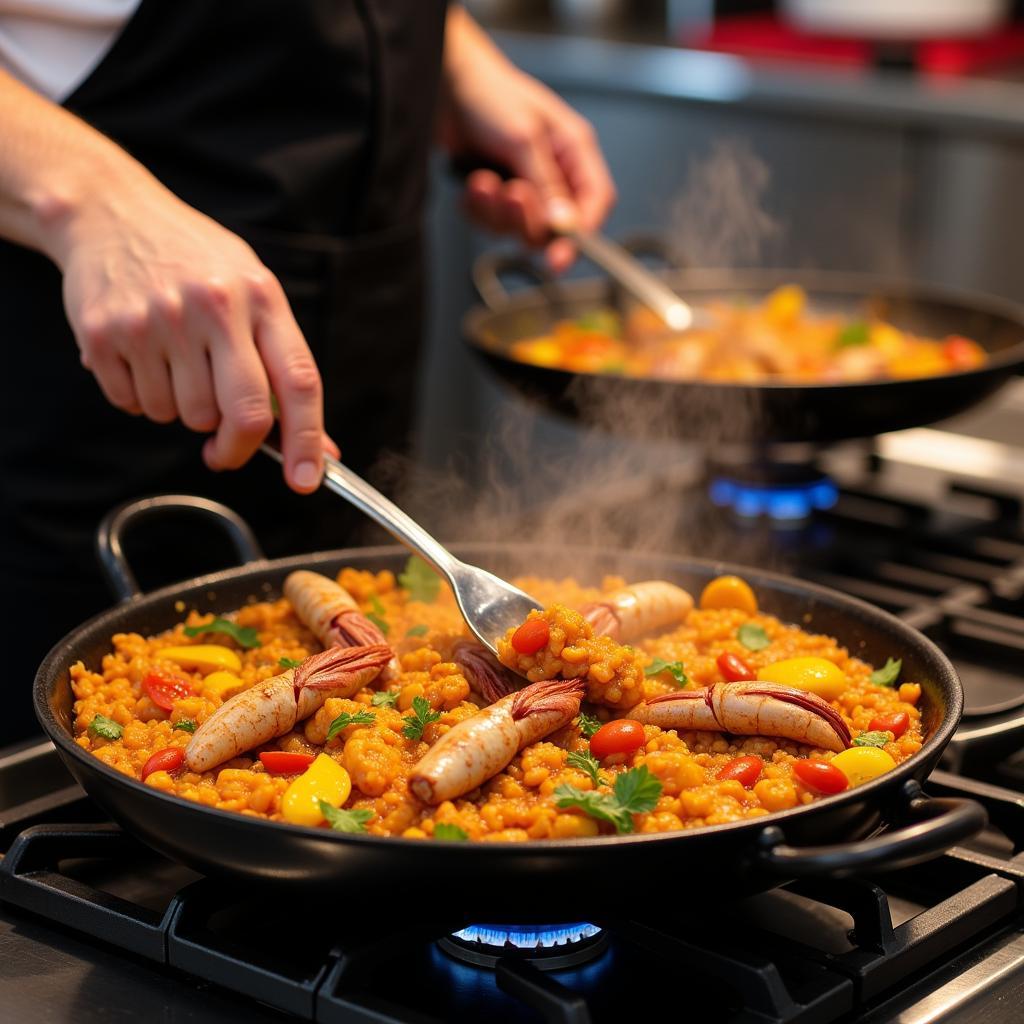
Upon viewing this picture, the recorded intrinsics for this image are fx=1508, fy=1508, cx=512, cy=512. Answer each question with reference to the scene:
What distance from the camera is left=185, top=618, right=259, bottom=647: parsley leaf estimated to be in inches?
63.9

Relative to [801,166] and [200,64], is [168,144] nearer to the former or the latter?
[200,64]

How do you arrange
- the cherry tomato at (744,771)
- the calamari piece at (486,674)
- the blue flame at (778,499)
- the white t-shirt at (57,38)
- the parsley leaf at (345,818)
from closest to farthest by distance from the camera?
the parsley leaf at (345,818)
the cherry tomato at (744,771)
the calamari piece at (486,674)
the white t-shirt at (57,38)
the blue flame at (778,499)

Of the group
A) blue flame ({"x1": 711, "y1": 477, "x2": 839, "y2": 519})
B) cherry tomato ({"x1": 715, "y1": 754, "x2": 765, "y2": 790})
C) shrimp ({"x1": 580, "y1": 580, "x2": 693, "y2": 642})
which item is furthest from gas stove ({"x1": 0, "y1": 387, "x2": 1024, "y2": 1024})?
blue flame ({"x1": 711, "y1": 477, "x2": 839, "y2": 519})

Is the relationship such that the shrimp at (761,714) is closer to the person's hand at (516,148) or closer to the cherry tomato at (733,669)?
the cherry tomato at (733,669)

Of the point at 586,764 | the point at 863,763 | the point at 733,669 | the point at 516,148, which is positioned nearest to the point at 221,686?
the point at 586,764

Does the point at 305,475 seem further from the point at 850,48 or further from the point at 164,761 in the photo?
the point at 850,48

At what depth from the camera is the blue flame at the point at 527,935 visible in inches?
49.5

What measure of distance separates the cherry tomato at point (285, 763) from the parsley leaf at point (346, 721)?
0.11ft

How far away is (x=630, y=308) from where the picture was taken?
2.85m

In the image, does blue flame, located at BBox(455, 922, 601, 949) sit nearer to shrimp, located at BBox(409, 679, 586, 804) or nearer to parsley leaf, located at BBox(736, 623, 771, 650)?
shrimp, located at BBox(409, 679, 586, 804)

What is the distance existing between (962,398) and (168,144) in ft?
3.83

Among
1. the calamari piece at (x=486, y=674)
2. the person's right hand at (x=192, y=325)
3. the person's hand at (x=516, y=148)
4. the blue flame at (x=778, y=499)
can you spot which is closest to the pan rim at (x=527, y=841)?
the person's right hand at (x=192, y=325)

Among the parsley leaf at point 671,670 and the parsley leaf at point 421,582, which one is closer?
the parsley leaf at point 671,670

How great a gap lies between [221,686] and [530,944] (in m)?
0.43
